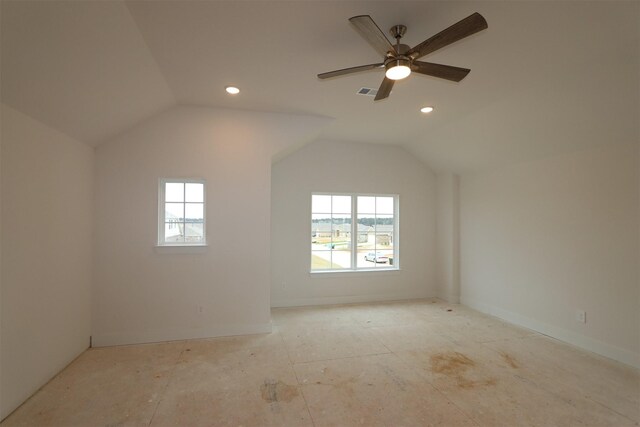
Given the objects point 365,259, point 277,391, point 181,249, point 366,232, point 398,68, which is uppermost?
point 398,68

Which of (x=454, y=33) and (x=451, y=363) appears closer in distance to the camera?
(x=454, y=33)

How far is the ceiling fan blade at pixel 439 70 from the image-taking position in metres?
1.94

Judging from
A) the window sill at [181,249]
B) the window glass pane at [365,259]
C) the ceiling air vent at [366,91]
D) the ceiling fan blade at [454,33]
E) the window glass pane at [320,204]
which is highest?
the ceiling air vent at [366,91]

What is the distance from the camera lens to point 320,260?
16.3ft

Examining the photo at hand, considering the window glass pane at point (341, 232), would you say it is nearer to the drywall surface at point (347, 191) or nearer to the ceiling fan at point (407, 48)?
the drywall surface at point (347, 191)

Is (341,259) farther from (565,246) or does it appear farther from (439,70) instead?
(439,70)

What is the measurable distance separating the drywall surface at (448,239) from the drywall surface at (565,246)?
11.8 inches

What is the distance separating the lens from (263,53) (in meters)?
2.37

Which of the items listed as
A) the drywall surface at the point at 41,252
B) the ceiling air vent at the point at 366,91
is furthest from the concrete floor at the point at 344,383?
the ceiling air vent at the point at 366,91

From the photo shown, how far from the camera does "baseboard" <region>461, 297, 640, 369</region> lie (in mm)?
2896

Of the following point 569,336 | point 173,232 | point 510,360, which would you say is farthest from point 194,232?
point 569,336

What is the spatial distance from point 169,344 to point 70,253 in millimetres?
1412

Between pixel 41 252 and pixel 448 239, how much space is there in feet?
17.6

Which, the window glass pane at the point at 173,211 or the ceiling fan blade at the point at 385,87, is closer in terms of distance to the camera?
the ceiling fan blade at the point at 385,87
